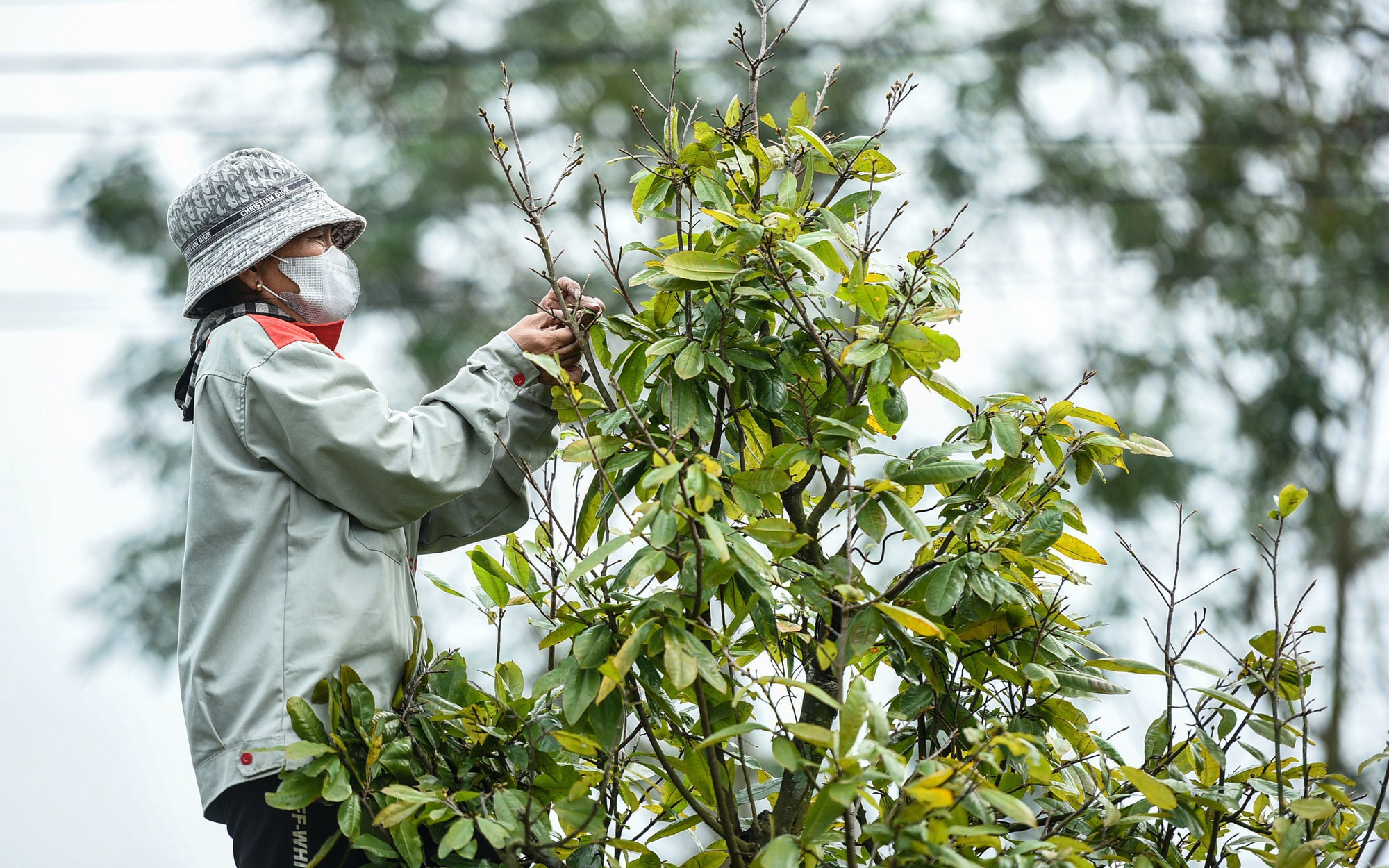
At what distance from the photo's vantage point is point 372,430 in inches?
59.6

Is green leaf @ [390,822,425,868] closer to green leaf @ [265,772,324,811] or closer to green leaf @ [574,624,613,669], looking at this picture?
green leaf @ [265,772,324,811]

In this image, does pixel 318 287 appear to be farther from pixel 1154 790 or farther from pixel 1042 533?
pixel 1154 790

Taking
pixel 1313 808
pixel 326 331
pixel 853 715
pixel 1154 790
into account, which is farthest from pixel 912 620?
pixel 326 331

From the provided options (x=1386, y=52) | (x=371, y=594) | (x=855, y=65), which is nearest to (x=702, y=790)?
(x=371, y=594)

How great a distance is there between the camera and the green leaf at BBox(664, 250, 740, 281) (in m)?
→ 1.43

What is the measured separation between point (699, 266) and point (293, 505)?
57 cm

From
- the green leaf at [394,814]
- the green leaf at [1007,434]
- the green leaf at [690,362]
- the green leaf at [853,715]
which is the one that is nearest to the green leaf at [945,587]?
the green leaf at [1007,434]

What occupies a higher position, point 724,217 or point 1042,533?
point 724,217

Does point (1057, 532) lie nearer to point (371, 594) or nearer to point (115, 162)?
point (371, 594)

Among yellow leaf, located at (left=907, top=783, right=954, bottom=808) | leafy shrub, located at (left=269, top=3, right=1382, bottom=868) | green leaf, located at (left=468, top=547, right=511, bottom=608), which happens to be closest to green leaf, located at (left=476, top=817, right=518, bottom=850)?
leafy shrub, located at (left=269, top=3, right=1382, bottom=868)

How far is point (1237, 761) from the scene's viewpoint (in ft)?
5.61

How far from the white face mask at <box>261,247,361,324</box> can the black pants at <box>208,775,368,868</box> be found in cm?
62

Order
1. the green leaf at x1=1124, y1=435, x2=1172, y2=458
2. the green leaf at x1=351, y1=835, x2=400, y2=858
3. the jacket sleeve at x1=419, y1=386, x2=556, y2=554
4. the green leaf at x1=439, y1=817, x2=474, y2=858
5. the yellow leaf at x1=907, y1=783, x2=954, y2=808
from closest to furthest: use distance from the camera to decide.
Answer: the yellow leaf at x1=907, y1=783, x2=954, y2=808
the green leaf at x1=439, y1=817, x2=474, y2=858
the green leaf at x1=351, y1=835, x2=400, y2=858
the green leaf at x1=1124, y1=435, x2=1172, y2=458
the jacket sleeve at x1=419, y1=386, x2=556, y2=554

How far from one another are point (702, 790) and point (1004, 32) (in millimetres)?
6880
